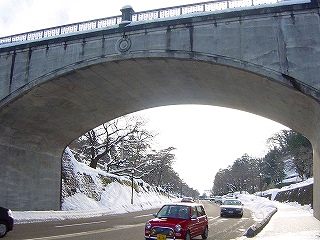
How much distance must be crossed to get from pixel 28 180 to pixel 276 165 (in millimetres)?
72566

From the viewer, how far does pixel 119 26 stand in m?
16.8

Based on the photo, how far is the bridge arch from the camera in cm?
1455

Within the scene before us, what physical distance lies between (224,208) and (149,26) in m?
15.1

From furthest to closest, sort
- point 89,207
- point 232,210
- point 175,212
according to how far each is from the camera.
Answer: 1. point 89,207
2. point 232,210
3. point 175,212

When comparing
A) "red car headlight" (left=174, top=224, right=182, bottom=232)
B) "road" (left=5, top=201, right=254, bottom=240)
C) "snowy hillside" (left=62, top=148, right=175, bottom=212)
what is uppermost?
"snowy hillside" (left=62, top=148, right=175, bottom=212)

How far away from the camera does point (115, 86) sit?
18422mm

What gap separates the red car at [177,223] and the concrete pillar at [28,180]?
41.6 feet

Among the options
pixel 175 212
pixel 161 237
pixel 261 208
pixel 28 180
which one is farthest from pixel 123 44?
pixel 261 208

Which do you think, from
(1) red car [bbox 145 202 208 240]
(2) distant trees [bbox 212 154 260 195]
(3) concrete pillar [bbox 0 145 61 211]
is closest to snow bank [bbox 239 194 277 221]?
(1) red car [bbox 145 202 208 240]

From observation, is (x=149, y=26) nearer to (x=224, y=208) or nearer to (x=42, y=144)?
(x=42, y=144)

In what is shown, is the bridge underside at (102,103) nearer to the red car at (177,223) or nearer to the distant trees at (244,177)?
the red car at (177,223)

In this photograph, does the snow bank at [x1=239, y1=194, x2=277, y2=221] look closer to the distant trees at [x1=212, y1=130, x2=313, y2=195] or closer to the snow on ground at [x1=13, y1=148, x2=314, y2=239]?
the snow on ground at [x1=13, y1=148, x2=314, y2=239]

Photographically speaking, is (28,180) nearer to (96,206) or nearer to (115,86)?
(115,86)

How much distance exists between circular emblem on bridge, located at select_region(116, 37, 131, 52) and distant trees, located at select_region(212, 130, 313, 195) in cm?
4205
